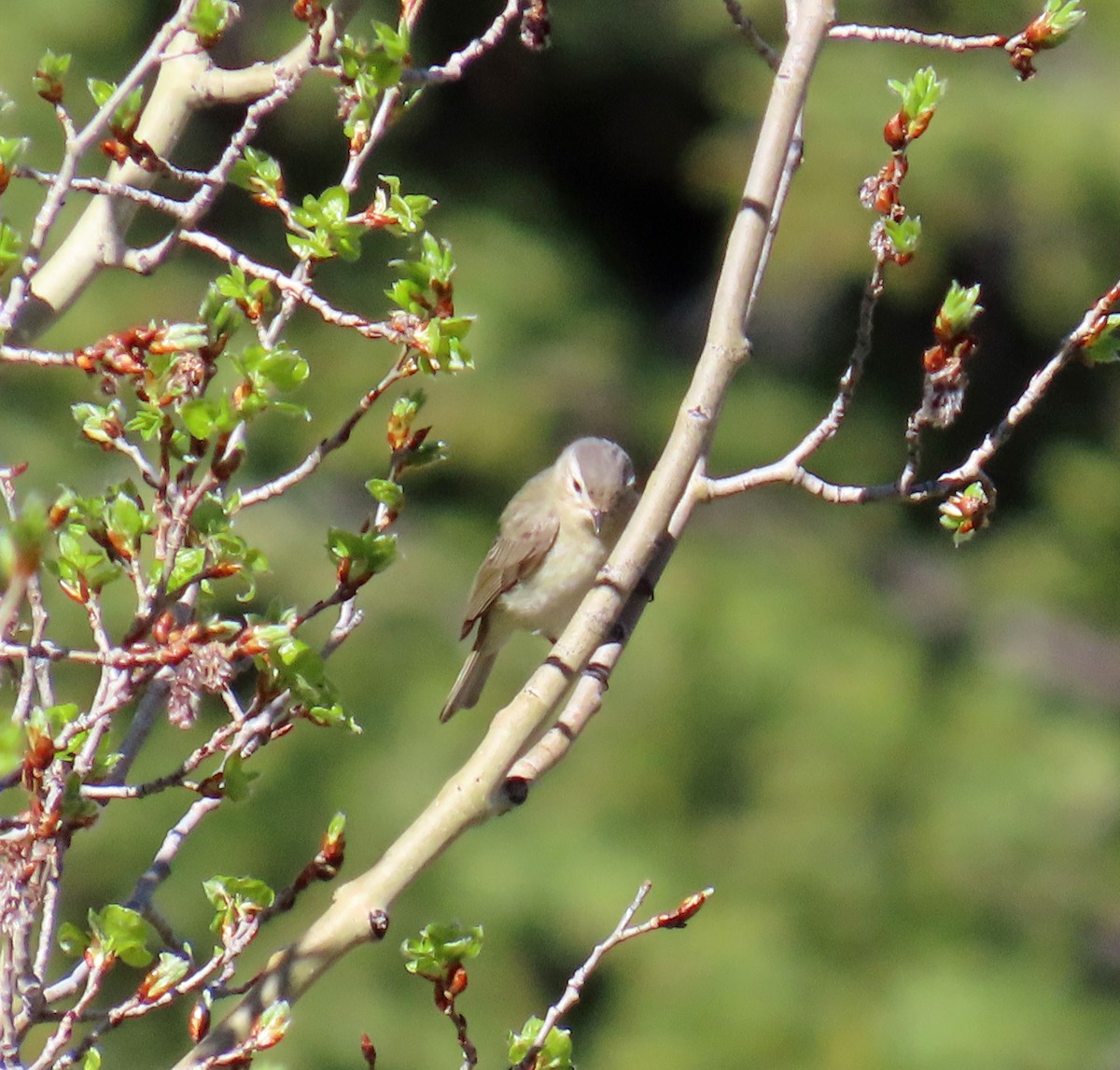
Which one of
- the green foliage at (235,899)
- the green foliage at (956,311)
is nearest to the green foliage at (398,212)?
the green foliage at (956,311)

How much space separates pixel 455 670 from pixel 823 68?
172 inches

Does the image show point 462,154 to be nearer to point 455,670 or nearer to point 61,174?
point 455,670

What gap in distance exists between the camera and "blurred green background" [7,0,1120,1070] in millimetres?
9844

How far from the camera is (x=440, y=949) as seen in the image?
2414 mm

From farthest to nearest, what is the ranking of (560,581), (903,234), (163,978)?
(560,581), (903,234), (163,978)

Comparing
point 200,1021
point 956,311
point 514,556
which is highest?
point 956,311

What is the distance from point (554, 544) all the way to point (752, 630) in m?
5.65

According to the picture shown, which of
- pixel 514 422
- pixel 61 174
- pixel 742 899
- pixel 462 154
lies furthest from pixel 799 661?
pixel 61 174

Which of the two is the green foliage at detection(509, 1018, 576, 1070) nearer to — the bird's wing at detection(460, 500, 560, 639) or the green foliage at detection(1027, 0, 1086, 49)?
the green foliage at detection(1027, 0, 1086, 49)

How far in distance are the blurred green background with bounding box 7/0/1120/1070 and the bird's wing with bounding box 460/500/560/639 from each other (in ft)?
14.0

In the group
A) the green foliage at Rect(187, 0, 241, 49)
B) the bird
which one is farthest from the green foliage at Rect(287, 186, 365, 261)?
the bird

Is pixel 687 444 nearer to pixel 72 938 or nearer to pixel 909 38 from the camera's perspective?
pixel 909 38

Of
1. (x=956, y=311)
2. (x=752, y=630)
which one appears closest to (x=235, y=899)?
(x=956, y=311)

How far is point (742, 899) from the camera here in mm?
9977
